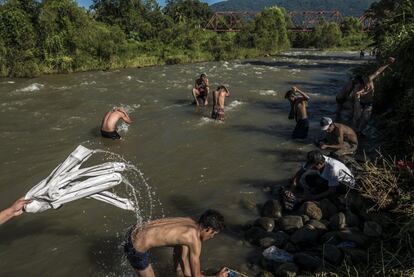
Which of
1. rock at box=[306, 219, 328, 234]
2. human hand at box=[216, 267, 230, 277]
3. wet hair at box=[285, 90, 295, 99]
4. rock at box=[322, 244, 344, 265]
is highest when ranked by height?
wet hair at box=[285, 90, 295, 99]

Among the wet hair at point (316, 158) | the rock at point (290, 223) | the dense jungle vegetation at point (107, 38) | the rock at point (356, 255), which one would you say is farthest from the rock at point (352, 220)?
the dense jungle vegetation at point (107, 38)

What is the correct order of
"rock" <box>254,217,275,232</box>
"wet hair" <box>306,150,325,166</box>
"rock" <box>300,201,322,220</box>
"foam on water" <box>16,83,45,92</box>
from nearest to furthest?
"rock" <box>254,217,275,232</box>
"rock" <box>300,201,322,220</box>
"wet hair" <box>306,150,325,166</box>
"foam on water" <box>16,83,45,92</box>

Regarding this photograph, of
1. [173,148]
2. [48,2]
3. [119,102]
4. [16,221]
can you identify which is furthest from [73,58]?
[16,221]

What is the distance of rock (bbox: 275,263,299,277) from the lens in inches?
198

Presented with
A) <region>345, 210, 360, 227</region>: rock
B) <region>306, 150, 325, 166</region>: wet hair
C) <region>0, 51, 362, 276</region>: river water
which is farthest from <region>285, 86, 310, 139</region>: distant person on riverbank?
<region>345, 210, 360, 227</region>: rock

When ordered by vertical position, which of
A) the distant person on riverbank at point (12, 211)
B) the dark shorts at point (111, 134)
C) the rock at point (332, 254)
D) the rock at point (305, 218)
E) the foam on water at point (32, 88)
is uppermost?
the distant person on riverbank at point (12, 211)

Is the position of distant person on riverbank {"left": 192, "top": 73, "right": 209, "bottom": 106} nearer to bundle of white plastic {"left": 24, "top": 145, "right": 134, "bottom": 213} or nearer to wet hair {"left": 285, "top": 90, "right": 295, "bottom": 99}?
wet hair {"left": 285, "top": 90, "right": 295, "bottom": 99}

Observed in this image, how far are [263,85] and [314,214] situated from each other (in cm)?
1416

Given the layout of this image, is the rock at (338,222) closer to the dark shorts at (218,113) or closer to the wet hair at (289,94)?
the wet hair at (289,94)

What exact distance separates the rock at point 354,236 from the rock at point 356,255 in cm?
26

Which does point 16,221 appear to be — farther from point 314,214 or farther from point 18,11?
point 18,11

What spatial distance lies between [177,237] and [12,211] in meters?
1.61

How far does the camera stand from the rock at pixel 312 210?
6415mm

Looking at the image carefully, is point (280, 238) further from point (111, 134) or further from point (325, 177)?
point (111, 134)
